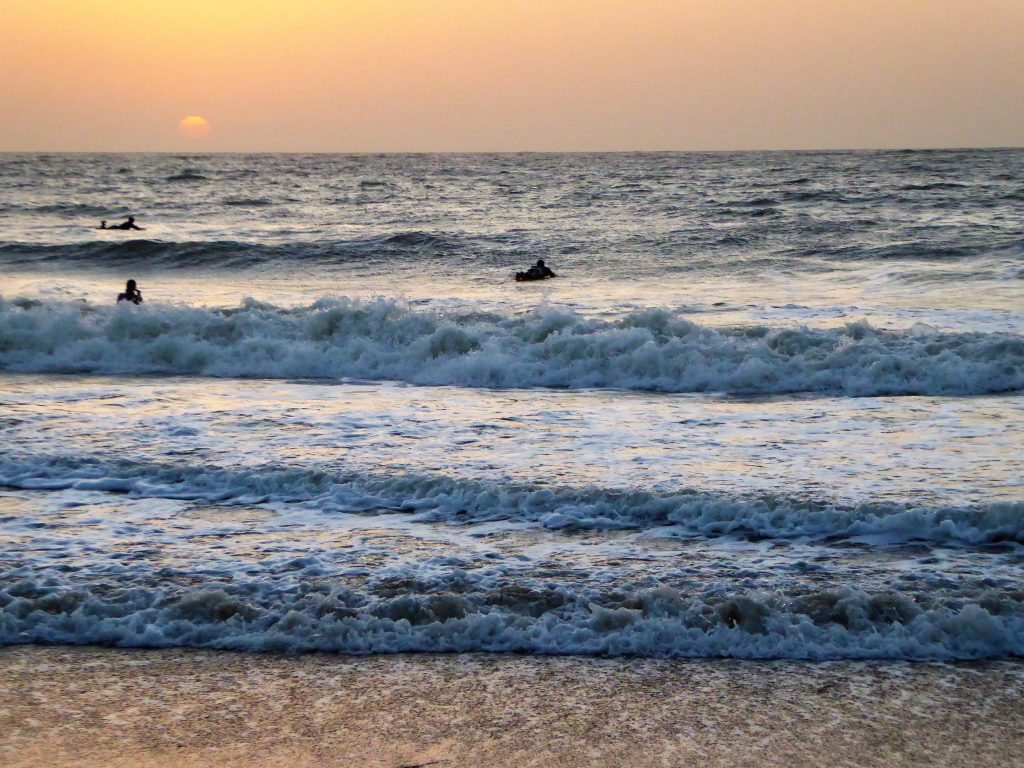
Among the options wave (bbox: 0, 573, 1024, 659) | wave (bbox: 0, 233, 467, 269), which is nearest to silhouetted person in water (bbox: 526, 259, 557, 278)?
wave (bbox: 0, 233, 467, 269)

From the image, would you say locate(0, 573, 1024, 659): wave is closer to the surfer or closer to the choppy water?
the choppy water

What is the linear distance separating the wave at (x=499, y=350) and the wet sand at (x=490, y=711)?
22.5 ft

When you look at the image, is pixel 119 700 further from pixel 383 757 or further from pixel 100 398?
pixel 100 398

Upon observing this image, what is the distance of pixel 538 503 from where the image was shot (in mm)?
6484

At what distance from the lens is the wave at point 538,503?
5.88 m

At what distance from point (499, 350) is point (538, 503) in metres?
6.00

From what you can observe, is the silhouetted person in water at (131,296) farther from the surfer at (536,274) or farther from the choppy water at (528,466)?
the surfer at (536,274)

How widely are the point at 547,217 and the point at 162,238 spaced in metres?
13.0

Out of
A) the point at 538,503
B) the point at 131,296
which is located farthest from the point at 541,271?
the point at 538,503

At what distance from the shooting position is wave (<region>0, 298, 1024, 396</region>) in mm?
11062

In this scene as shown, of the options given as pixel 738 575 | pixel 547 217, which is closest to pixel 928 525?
pixel 738 575

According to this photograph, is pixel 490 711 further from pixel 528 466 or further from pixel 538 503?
pixel 528 466

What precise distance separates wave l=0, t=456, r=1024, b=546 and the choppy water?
29mm

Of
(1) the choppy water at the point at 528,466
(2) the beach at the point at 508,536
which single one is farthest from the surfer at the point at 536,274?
(2) the beach at the point at 508,536
